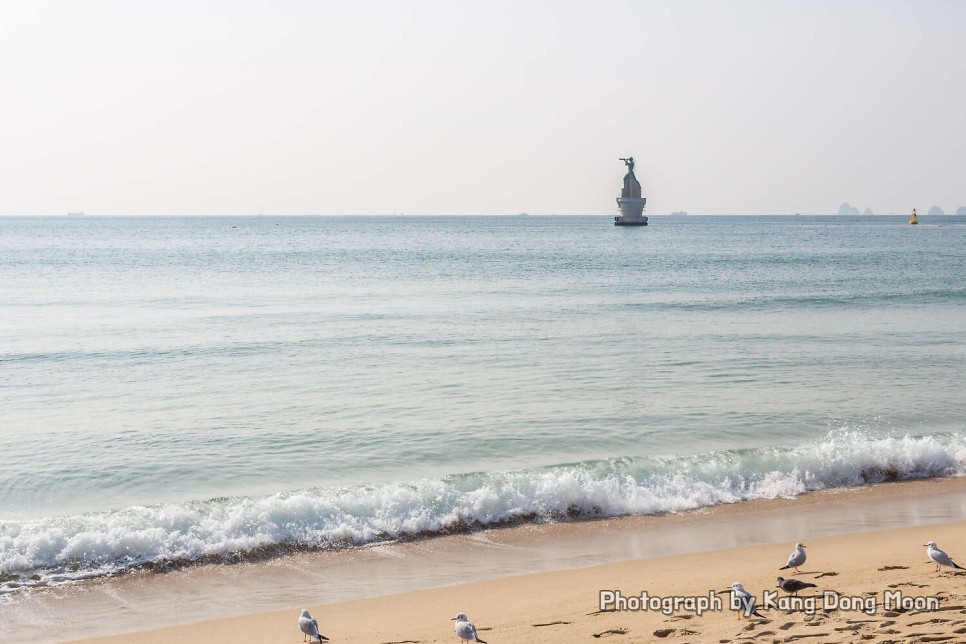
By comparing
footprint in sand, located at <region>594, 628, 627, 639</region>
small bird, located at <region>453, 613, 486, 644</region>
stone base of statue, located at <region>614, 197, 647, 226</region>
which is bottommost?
footprint in sand, located at <region>594, 628, 627, 639</region>

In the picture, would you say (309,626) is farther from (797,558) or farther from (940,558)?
(940,558)

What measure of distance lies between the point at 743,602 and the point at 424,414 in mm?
9913

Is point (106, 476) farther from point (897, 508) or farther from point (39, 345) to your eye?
point (39, 345)

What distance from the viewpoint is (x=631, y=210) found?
436ft

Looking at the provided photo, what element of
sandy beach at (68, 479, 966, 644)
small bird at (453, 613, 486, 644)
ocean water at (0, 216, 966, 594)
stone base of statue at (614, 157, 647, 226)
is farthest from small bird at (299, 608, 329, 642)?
stone base of statue at (614, 157, 647, 226)

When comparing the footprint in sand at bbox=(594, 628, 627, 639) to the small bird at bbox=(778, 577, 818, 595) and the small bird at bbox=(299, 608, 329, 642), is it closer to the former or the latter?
the small bird at bbox=(778, 577, 818, 595)

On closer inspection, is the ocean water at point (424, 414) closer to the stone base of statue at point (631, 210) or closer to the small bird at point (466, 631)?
the small bird at point (466, 631)

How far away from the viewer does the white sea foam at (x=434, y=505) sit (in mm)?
10820

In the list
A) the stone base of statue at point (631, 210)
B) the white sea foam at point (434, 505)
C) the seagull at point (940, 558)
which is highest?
the stone base of statue at point (631, 210)

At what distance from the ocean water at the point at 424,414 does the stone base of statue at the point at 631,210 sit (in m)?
95.3

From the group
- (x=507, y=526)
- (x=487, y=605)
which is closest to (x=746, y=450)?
(x=507, y=526)

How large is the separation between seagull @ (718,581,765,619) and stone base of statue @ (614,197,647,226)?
126m

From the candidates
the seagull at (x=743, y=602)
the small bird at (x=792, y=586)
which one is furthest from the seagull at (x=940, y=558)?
the seagull at (x=743, y=602)

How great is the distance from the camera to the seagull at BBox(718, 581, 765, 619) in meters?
7.98
